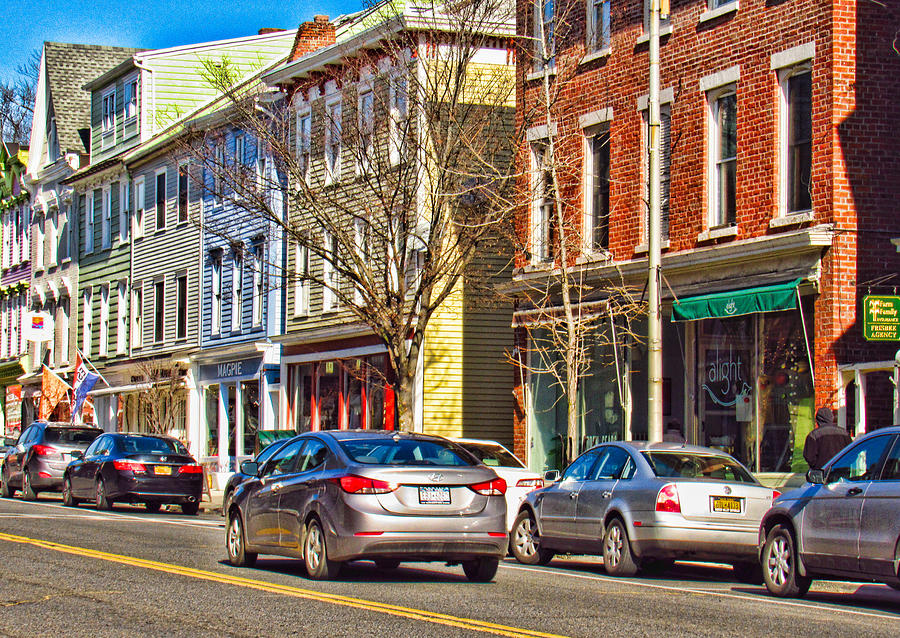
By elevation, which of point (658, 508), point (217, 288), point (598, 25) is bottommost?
point (658, 508)

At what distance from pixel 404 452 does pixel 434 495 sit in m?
0.72

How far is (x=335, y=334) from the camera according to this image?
111 feet

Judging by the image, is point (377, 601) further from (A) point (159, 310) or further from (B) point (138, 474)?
(A) point (159, 310)

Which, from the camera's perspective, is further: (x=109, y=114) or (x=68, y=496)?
(x=109, y=114)

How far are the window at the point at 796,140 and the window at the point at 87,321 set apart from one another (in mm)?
34316

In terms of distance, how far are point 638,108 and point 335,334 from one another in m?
11.7

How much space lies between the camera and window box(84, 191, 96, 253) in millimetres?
51094

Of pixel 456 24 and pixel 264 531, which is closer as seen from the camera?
pixel 264 531

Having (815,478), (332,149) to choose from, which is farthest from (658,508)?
(332,149)

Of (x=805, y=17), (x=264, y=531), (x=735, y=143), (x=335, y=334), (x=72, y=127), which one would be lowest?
(x=264, y=531)

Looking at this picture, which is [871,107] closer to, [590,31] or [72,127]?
[590,31]

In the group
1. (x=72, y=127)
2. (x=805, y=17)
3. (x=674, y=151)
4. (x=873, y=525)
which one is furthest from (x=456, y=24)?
(x=72, y=127)

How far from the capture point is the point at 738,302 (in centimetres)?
2145

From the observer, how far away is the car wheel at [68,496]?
2731 centimetres
